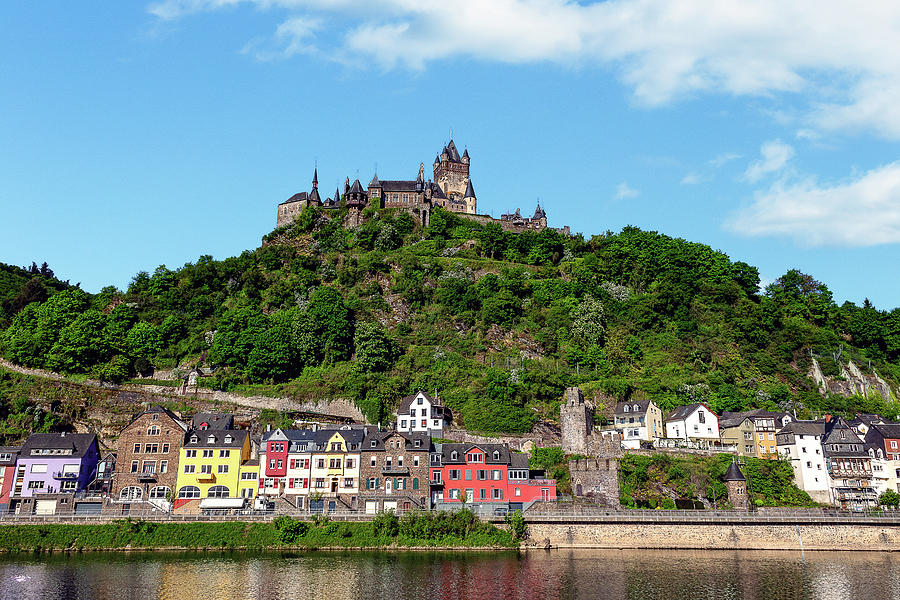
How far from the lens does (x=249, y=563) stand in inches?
2189

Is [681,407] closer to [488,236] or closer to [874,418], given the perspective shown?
[874,418]

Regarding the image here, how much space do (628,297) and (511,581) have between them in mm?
67736

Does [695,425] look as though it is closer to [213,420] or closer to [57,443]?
[213,420]

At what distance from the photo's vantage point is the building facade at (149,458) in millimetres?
70125

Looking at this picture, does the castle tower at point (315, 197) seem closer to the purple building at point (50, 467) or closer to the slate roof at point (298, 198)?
the slate roof at point (298, 198)

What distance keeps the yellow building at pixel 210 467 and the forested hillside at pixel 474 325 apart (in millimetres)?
15961

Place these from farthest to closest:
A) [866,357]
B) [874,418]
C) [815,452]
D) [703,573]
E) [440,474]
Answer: [866,357], [874,418], [815,452], [440,474], [703,573]

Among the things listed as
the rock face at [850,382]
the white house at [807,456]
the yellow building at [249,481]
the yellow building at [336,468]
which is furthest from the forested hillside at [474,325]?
the yellow building at [249,481]

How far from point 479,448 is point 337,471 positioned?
1326 centimetres

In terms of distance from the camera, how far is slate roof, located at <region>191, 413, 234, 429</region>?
76319 millimetres

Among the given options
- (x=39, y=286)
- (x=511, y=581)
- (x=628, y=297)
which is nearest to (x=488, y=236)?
(x=628, y=297)

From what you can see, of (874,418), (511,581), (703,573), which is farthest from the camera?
(874,418)

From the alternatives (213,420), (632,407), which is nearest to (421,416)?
(213,420)

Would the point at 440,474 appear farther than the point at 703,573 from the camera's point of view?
Yes
